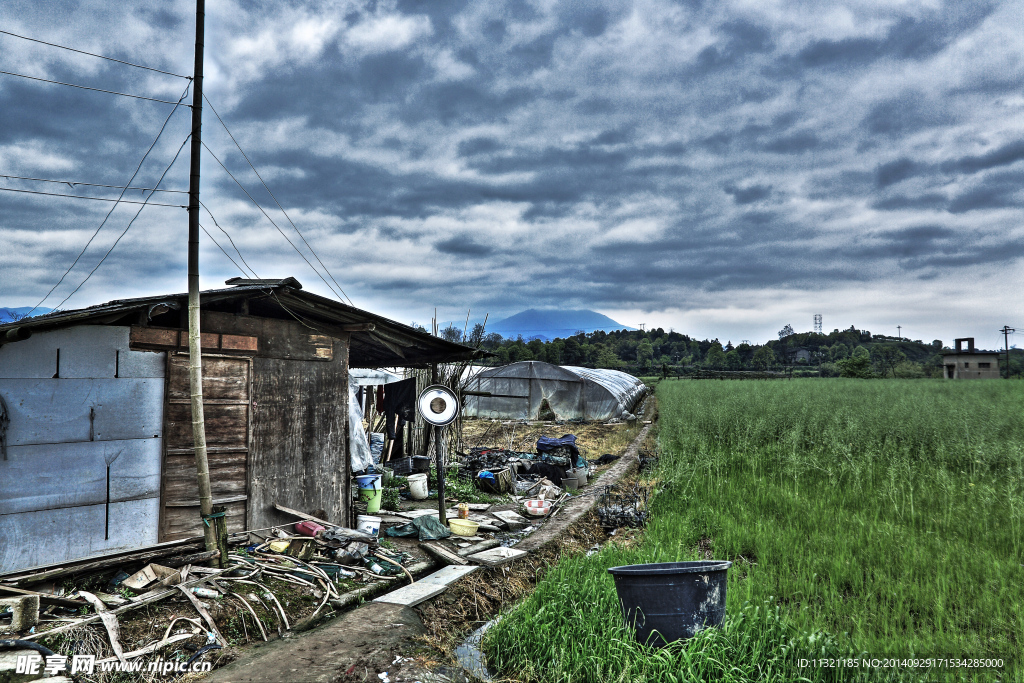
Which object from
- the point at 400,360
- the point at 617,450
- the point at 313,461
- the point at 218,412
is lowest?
the point at 617,450

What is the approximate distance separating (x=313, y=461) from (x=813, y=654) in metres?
6.56

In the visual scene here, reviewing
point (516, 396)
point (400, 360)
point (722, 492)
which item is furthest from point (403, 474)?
point (516, 396)

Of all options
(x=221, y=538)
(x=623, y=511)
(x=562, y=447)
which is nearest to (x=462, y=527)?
(x=623, y=511)

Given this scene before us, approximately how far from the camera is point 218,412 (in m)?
6.91

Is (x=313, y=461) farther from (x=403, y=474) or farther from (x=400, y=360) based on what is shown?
(x=403, y=474)

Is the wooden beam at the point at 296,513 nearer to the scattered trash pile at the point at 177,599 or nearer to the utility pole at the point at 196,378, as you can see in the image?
the scattered trash pile at the point at 177,599

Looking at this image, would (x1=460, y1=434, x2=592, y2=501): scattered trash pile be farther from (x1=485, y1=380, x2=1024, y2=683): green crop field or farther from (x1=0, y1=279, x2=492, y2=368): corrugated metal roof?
(x1=0, y1=279, x2=492, y2=368): corrugated metal roof

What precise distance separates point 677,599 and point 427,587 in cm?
312

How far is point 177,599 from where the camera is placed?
5.20 m

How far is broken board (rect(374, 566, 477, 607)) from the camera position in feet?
18.4

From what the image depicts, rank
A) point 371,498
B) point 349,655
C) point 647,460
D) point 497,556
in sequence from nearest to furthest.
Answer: point 349,655 < point 497,556 < point 371,498 < point 647,460

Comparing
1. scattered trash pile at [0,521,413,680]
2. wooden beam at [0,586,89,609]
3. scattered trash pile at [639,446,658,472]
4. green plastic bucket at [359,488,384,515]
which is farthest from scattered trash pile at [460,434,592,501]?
wooden beam at [0,586,89,609]

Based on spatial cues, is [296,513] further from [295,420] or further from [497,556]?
[497,556]

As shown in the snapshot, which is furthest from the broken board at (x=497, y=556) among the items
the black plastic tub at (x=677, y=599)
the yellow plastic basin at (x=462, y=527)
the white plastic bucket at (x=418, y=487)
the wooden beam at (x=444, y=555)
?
the white plastic bucket at (x=418, y=487)
